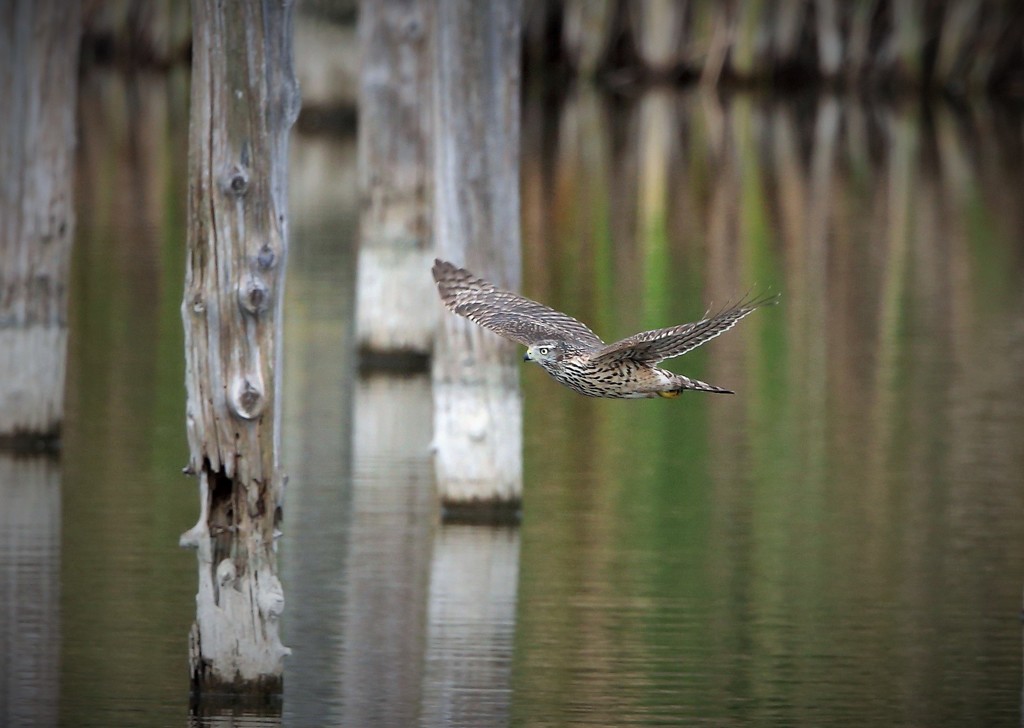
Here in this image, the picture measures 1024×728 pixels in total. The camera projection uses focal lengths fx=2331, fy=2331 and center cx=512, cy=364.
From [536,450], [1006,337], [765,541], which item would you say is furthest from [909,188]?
[765,541]

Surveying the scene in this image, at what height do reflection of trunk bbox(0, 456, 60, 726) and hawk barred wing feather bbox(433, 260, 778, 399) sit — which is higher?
hawk barred wing feather bbox(433, 260, 778, 399)

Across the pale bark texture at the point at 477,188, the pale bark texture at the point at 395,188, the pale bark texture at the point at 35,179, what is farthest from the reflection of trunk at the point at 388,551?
the pale bark texture at the point at 35,179

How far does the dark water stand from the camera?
32.4 feet

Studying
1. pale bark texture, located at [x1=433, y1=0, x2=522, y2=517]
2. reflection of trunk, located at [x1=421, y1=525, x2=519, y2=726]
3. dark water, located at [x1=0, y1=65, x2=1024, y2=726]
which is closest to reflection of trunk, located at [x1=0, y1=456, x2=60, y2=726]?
dark water, located at [x1=0, y1=65, x2=1024, y2=726]

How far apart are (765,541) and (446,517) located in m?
1.72

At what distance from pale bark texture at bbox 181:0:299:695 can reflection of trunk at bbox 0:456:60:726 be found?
1.00 m

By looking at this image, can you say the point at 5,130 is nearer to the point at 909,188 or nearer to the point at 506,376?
the point at 506,376

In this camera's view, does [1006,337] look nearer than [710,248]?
Yes

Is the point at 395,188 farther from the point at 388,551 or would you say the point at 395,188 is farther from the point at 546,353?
the point at 546,353

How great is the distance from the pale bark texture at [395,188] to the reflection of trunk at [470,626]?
4.25 metres

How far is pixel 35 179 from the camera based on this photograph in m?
13.0

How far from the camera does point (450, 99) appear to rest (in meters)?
11.8

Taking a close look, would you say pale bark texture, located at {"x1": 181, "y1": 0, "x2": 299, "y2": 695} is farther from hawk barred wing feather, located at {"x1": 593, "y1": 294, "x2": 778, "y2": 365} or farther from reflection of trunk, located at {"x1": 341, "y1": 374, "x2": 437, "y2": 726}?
hawk barred wing feather, located at {"x1": 593, "y1": 294, "x2": 778, "y2": 365}

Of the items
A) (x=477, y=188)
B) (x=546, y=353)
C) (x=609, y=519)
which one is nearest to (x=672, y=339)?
(x=546, y=353)
